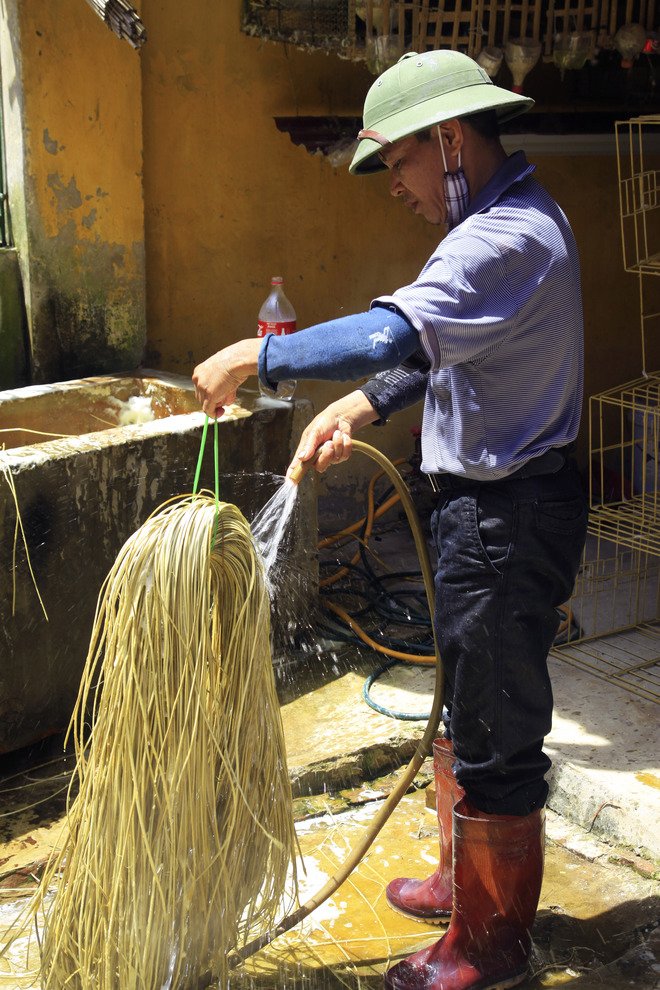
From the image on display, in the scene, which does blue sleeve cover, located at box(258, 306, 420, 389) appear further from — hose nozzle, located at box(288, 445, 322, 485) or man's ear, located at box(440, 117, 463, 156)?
man's ear, located at box(440, 117, 463, 156)

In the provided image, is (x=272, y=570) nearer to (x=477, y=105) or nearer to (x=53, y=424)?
(x=53, y=424)

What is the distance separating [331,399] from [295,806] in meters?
2.80

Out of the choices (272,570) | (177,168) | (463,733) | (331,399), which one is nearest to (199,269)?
(177,168)

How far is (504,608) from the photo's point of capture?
219cm

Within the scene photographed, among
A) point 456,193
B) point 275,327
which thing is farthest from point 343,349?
point 275,327

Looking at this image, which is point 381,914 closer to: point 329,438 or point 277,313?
point 329,438

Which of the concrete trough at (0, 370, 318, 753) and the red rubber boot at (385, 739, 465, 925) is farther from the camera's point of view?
the concrete trough at (0, 370, 318, 753)

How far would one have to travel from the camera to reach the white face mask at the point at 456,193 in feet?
7.04

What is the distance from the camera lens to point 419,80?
6.85 feet

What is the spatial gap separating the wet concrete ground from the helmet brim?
206 centimetres

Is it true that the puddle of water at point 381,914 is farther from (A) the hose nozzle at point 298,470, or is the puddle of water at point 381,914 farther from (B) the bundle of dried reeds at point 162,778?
(A) the hose nozzle at point 298,470

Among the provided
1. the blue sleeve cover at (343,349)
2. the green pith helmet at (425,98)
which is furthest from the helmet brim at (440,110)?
the blue sleeve cover at (343,349)

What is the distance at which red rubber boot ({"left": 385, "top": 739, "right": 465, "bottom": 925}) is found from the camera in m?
2.64

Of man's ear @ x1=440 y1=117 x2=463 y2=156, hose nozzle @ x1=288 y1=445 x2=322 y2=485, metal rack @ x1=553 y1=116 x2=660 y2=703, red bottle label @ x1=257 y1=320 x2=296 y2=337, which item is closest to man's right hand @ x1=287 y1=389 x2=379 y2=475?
hose nozzle @ x1=288 y1=445 x2=322 y2=485
